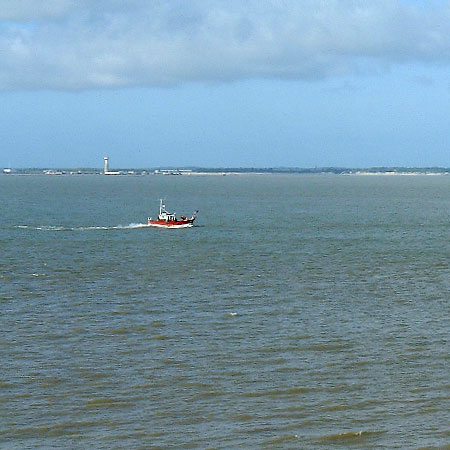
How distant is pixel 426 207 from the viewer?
4756 inches

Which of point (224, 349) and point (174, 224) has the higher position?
point (174, 224)

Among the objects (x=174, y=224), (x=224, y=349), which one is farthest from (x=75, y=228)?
(x=224, y=349)

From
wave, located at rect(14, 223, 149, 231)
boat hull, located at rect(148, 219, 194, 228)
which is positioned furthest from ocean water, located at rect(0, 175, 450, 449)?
boat hull, located at rect(148, 219, 194, 228)

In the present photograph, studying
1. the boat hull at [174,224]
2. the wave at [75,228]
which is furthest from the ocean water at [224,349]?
the boat hull at [174,224]

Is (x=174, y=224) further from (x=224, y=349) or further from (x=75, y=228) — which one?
(x=224, y=349)

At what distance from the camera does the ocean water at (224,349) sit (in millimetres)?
22344

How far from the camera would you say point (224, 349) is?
30.0 meters

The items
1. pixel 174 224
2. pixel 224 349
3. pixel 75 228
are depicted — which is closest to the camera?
pixel 224 349

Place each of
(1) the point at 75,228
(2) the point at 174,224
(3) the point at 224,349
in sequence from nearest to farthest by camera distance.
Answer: (3) the point at 224,349 < (1) the point at 75,228 < (2) the point at 174,224

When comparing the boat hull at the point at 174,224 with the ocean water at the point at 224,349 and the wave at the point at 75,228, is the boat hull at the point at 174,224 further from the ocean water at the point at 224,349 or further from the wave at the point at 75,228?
the ocean water at the point at 224,349

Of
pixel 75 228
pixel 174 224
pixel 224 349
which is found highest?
pixel 174 224

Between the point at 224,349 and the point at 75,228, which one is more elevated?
the point at 224,349

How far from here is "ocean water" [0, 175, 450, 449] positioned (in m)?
22.3

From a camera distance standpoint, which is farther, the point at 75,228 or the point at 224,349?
the point at 75,228
